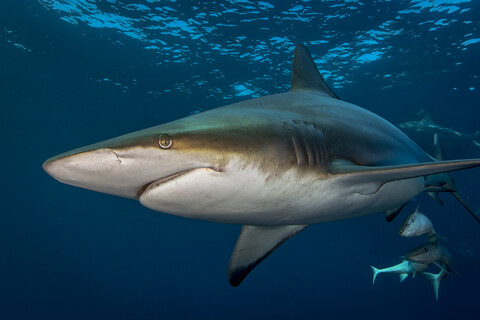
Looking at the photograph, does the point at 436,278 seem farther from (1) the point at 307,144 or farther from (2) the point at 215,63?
(2) the point at 215,63

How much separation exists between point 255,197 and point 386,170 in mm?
838

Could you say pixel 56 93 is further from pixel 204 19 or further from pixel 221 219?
pixel 221 219

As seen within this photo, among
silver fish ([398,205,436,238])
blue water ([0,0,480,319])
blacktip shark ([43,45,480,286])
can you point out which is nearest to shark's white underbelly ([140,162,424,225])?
blacktip shark ([43,45,480,286])

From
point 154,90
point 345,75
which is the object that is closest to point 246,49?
point 345,75

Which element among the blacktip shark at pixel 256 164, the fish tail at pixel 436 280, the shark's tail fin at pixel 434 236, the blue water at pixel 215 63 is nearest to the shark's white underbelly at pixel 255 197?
the blacktip shark at pixel 256 164

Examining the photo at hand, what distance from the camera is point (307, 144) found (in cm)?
201

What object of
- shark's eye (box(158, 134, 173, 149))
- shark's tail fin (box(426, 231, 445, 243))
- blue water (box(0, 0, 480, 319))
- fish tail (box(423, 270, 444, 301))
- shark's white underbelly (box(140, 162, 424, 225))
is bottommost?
fish tail (box(423, 270, 444, 301))

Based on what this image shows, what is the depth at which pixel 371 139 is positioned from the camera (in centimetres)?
261

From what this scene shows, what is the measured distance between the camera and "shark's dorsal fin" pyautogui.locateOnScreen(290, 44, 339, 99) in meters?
3.65

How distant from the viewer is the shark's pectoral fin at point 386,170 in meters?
1.80

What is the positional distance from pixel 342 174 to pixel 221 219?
2.91ft

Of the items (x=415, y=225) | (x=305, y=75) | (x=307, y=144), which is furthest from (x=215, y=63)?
(x=307, y=144)

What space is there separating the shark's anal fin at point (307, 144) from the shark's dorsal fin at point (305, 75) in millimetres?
1615

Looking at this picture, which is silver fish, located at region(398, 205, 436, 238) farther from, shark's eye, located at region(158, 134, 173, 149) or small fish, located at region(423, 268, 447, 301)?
shark's eye, located at region(158, 134, 173, 149)
